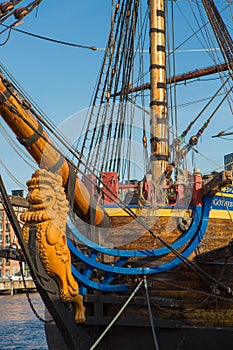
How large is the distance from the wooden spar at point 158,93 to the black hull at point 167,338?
143 inches

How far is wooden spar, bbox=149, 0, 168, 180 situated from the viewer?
452 inches

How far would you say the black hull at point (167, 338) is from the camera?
8.10 meters

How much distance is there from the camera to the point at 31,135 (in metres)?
7.20

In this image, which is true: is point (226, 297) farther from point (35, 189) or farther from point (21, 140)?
point (21, 140)

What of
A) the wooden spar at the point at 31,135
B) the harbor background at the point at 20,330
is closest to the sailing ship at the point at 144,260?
the wooden spar at the point at 31,135

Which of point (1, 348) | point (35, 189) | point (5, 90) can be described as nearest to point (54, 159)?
point (35, 189)

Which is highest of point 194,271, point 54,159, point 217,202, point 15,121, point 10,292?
A: point 15,121

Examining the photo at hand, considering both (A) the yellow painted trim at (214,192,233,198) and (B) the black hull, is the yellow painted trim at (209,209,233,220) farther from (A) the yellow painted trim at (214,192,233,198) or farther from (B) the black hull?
(B) the black hull

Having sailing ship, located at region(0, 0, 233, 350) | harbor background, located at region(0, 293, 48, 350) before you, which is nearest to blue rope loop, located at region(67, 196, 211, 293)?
sailing ship, located at region(0, 0, 233, 350)

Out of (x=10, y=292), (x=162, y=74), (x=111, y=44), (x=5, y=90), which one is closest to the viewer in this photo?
(x=5, y=90)

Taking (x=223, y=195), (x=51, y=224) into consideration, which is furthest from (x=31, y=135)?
(x=223, y=195)

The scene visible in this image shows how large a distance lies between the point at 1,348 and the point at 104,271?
10555mm

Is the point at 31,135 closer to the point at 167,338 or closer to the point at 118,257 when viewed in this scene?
the point at 118,257

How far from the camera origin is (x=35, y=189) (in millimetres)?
7355
